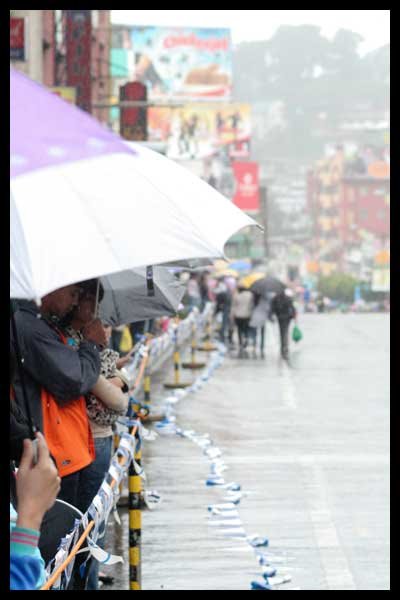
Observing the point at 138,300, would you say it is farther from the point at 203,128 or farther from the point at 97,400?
the point at 203,128

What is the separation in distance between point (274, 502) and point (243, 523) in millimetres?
1010

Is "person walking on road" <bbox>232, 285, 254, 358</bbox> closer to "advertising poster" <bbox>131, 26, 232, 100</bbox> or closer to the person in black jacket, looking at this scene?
the person in black jacket

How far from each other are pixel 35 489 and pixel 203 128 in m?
91.7

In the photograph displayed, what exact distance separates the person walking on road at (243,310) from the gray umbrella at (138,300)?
80.4 feet

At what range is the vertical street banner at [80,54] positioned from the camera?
3950 cm

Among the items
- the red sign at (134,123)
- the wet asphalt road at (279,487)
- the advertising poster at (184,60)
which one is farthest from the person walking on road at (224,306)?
the advertising poster at (184,60)

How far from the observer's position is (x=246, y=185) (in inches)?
3467

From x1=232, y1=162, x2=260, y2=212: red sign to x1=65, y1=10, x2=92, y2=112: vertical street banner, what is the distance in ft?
148

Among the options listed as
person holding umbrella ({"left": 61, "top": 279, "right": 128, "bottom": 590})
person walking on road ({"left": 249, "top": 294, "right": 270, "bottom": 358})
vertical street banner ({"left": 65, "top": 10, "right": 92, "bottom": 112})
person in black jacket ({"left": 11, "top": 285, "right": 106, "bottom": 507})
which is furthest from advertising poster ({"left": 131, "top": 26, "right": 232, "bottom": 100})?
person in black jacket ({"left": 11, "top": 285, "right": 106, "bottom": 507})

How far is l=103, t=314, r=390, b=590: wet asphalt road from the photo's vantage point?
1028cm

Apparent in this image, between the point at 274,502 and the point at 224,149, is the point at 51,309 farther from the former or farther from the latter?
the point at 224,149

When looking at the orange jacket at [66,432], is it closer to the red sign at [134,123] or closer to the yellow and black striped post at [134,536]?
the yellow and black striped post at [134,536]
